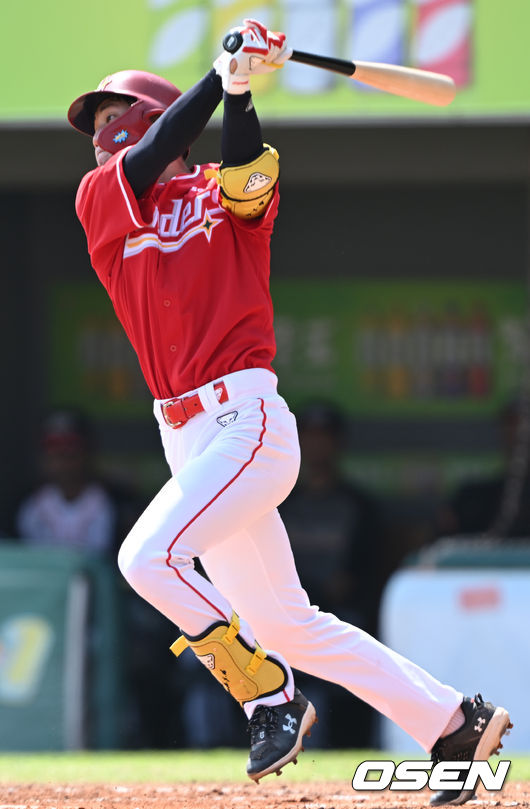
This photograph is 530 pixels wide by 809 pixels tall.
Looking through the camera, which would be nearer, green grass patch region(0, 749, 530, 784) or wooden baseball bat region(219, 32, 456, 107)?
wooden baseball bat region(219, 32, 456, 107)

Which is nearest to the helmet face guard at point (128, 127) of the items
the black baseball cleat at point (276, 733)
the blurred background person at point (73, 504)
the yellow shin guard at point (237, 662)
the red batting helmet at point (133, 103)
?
the red batting helmet at point (133, 103)

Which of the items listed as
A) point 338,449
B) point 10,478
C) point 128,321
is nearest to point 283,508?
point 338,449

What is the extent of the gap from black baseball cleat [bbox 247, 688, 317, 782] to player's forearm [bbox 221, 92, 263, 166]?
123 centimetres

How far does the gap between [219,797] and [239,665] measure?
70 centimetres

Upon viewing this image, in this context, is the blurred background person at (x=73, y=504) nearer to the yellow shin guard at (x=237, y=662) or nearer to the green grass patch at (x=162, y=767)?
the green grass patch at (x=162, y=767)

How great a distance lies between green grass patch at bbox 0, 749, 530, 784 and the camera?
4.23 meters

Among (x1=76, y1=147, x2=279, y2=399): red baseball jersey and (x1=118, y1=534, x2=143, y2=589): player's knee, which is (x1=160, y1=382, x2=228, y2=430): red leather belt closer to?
(x1=76, y1=147, x2=279, y2=399): red baseball jersey

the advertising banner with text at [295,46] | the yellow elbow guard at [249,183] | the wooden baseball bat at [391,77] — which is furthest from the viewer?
the advertising banner with text at [295,46]

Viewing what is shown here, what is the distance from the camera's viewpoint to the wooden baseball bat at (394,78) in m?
3.31

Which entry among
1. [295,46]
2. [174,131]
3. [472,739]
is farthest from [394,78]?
[295,46]

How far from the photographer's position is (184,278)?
313 centimetres

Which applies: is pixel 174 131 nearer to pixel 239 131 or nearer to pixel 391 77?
pixel 239 131

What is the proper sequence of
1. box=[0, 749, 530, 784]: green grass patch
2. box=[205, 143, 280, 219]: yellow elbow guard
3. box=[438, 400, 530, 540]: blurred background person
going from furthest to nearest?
box=[438, 400, 530, 540]: blurred background person → box=[0, 749, 530, 784]: green grass patch → box=[205, 143, 280, 219]: yellow elbow guard

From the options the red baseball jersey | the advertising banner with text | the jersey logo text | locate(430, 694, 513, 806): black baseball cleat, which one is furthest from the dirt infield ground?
the advertising banner with text
